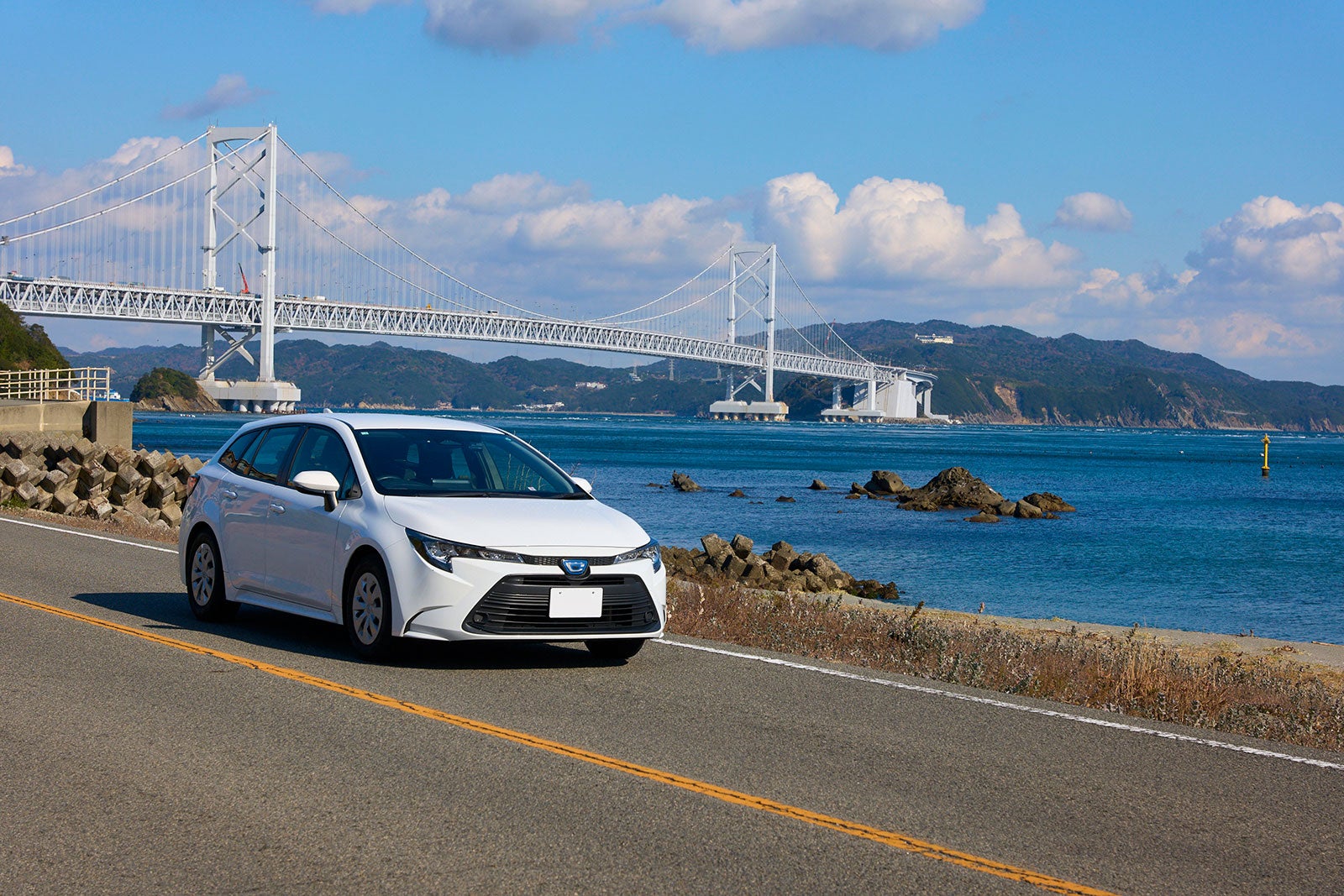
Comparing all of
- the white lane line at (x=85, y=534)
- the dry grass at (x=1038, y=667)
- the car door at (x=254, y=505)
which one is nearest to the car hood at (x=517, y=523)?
the car door at (x=254, y=505)

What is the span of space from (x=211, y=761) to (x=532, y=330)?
121615 mm

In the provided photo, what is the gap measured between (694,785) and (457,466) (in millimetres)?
4089

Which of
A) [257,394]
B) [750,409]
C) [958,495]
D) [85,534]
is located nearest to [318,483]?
[85,534]

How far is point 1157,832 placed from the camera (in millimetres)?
5566

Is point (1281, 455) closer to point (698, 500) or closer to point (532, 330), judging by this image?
point (532, 330)

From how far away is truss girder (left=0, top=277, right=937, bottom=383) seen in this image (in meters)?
97.2

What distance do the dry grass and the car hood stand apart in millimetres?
2193

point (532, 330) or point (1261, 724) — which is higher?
point (532, 330)

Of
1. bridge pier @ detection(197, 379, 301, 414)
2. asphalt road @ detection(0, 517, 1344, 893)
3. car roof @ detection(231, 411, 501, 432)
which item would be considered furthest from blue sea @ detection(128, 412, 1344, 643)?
asphalt road @ detection(0, 517, 1344, 893)

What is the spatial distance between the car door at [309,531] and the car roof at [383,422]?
0.41 ft

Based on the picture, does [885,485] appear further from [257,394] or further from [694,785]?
[257,394]

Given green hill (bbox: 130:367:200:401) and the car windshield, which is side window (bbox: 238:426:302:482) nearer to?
the car windshield

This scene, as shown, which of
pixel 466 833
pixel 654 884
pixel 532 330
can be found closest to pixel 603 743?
pixel 466 833

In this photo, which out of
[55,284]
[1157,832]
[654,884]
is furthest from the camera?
[55,284]
